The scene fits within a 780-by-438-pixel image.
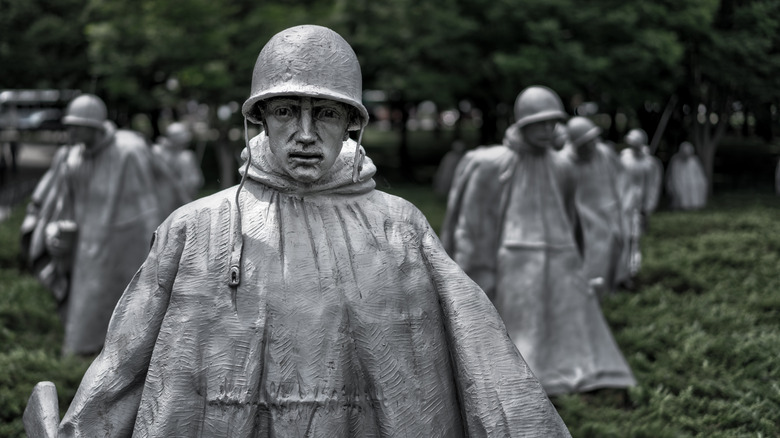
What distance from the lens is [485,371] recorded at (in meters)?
3.51

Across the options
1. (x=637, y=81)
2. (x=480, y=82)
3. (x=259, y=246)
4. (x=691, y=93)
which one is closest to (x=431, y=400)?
(x=259, y=246)

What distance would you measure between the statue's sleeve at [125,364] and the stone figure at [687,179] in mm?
24503

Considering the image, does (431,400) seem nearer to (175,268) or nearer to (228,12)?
(175,268)

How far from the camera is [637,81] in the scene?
27812 mm

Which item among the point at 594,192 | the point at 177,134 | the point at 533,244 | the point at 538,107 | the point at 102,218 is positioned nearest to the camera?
the point at 538,107

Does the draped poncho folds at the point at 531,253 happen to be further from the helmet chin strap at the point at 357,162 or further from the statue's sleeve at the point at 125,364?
the statue's sleeve at the point at 125,364

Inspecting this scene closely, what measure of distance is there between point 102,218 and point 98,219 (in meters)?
0.05

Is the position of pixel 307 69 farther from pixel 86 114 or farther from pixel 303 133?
pixel 86 114

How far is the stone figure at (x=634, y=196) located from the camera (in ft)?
51.4

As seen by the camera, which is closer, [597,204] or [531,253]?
[531,253]

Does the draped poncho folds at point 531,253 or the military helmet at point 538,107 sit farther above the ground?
the military helmet at point 538,107

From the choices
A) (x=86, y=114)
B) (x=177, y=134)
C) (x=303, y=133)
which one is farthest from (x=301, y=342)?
(x=177, y=134)

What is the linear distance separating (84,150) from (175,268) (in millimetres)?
8012

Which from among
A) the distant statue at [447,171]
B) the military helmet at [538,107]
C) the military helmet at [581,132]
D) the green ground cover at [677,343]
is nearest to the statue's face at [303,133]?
the green ground cover at [677,343]
